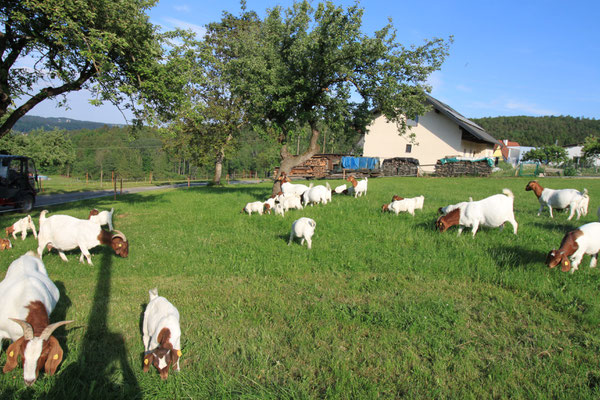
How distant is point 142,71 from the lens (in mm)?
12727

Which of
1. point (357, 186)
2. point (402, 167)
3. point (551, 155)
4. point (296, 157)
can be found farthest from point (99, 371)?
point (551, 155)

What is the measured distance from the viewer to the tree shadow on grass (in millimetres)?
3715

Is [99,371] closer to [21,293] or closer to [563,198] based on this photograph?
[21,293]

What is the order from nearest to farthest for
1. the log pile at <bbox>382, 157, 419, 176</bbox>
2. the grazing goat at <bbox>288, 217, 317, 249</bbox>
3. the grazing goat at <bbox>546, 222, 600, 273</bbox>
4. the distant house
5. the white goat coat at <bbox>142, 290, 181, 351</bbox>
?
1. the white goat coat at <bbox>142, 290, 181, 351</bbox>
2. the grazing goat at <bbox>546, 222, 600, 273</bbox>
3. the grazing goat at <bbox>288, 217, 317, 249</bbox>
4. the log pile at <bbox>382, 157, 419, 176</bbox>
5. the distant house

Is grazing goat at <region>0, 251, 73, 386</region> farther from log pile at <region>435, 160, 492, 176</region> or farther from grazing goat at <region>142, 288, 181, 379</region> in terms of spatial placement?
log pile at <region>435, 160, 492, 176</region>

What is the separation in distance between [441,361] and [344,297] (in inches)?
86.0

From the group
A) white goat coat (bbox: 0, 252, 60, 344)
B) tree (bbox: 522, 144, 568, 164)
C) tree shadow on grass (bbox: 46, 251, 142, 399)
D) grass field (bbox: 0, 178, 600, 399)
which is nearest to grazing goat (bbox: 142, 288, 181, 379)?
grass field (bbox: 0, 178, 600, 399)

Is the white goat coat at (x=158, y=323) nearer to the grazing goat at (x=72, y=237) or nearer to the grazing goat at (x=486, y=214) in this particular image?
the grazing goat at (x=72, y=237)

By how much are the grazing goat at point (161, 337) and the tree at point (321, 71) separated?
11473mm

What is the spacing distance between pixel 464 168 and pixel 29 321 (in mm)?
39371

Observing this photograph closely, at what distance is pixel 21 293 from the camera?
462 centimetres

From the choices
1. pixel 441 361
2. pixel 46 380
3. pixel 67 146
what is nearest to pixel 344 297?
pixel 441 361

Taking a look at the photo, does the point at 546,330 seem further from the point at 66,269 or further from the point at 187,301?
the point at 66,269

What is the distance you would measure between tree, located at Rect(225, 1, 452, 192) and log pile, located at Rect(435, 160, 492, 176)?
2349cm
